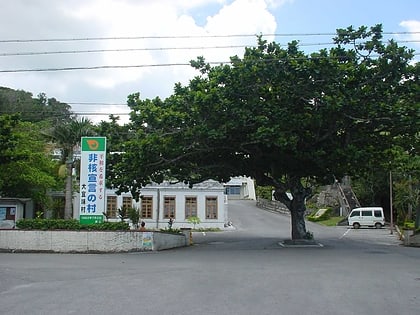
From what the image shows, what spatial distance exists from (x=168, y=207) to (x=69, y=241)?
81.8ft

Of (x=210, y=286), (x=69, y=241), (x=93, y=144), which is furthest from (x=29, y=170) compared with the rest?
(x=210, y=286)

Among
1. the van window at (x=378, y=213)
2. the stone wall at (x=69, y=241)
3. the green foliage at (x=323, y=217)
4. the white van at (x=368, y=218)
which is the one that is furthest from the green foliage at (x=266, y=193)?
the stone wall at (x=69, y=241)

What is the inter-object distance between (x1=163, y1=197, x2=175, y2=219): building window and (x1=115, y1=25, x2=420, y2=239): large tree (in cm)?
2093

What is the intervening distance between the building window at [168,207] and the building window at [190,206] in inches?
50.8

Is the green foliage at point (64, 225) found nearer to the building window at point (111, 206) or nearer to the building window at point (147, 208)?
the building window at point (111, 206)

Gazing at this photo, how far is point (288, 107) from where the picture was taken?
22312 millimetres

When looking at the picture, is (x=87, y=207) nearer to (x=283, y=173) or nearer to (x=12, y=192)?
(x=283, y=173)

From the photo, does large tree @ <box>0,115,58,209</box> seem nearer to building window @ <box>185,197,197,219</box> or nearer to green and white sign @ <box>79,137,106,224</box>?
green and white sign @ <box>79,137,106,224</box>

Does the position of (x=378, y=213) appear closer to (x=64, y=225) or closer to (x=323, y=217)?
(x=323, y=217)

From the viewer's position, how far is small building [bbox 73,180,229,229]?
46.1 metres

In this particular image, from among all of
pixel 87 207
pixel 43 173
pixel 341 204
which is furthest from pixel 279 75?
pixel 341 204

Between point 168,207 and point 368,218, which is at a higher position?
point 168,207

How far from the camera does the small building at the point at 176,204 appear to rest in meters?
46.1

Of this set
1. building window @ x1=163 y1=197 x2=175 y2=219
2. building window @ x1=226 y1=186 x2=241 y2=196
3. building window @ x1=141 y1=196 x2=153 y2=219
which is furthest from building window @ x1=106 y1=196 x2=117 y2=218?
building window @ x1=226 y1=186 x2=241 y2=196
